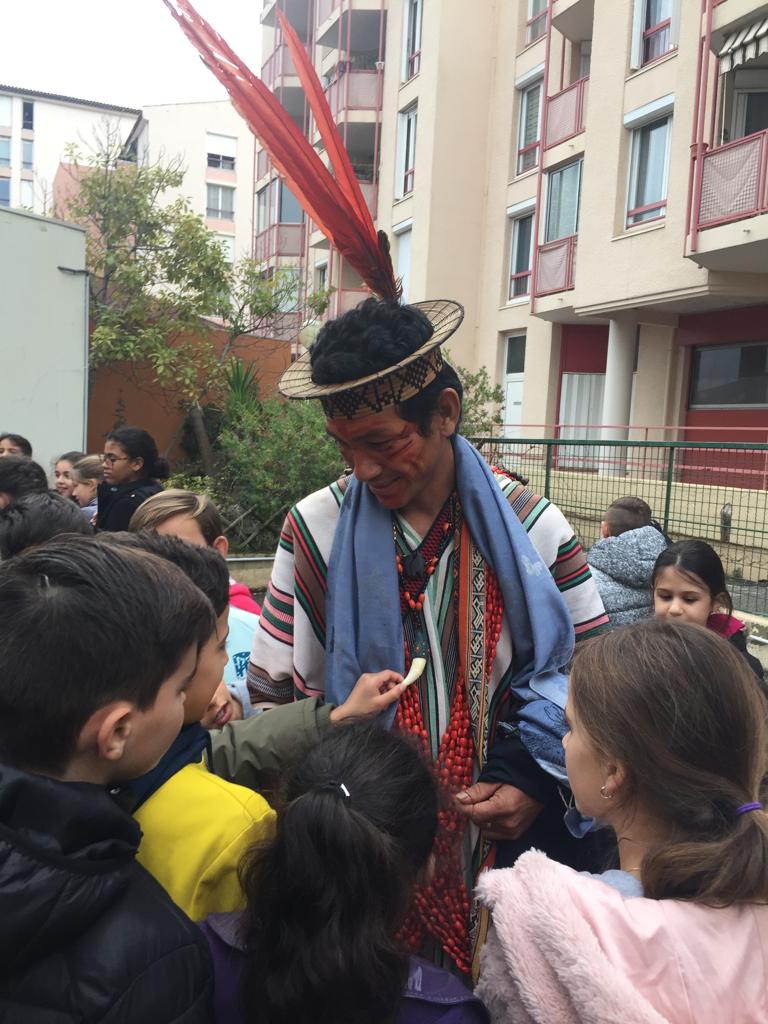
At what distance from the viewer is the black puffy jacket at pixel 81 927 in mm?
1014

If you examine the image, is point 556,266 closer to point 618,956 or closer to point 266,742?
point 266,742

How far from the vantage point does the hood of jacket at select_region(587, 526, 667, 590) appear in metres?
3.81

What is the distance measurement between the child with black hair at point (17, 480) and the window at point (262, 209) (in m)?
23.3

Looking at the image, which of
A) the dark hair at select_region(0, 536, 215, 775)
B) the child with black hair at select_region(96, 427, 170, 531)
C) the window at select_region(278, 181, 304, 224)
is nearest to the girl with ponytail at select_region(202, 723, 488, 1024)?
the dark hair at select_region(0, 536, 215, 775)

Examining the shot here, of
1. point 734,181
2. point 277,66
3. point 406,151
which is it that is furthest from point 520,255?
point 277,66

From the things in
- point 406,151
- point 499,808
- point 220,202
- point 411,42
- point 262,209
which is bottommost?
point 499,808

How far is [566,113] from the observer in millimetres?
15062

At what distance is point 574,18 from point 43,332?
1191 cm

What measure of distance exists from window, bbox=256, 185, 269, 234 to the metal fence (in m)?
19.7

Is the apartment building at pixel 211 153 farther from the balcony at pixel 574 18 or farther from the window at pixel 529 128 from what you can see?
the balcony at pixel 574 18

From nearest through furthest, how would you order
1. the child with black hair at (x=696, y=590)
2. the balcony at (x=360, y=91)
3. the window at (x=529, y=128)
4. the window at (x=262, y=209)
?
1. the child with black hair at (x=696, y=590)
2. the window at (x=529, y=128)
3. the balcony at (x=360, y=91)
4. the window at (x=262, y=209)

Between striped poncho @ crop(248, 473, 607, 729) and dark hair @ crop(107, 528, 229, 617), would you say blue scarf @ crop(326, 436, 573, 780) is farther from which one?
dark hair @ crop(107, 528, 229, 617)

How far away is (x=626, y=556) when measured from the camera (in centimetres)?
387

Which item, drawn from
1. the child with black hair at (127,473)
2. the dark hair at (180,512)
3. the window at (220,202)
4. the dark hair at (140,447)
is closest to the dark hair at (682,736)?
the dark hair at (180,512)
